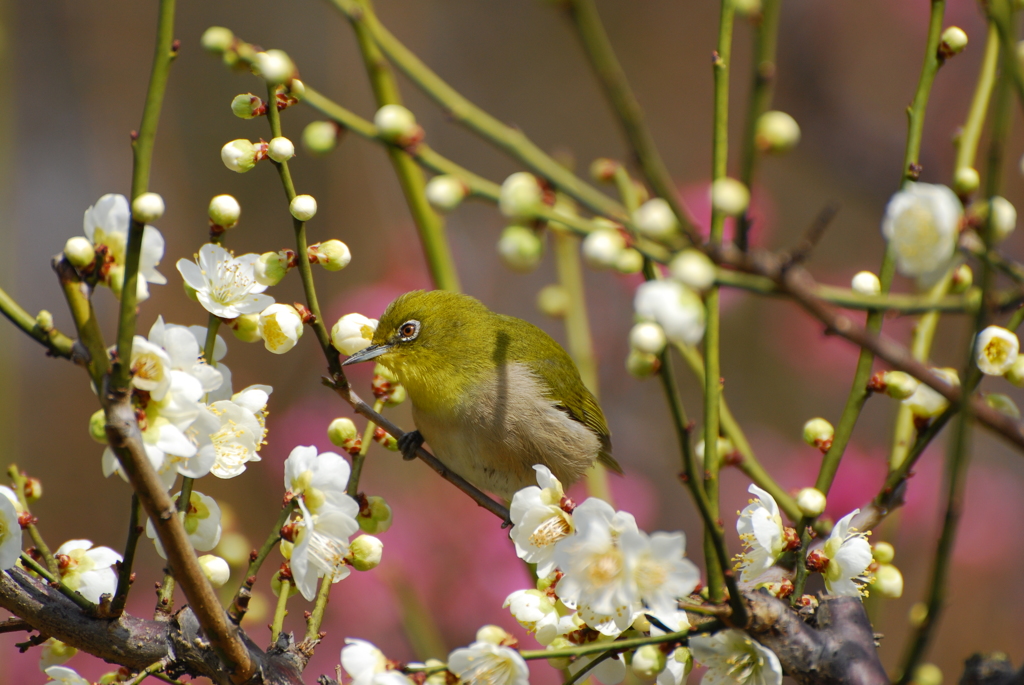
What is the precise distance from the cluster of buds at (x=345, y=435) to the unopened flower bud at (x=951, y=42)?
1.50m

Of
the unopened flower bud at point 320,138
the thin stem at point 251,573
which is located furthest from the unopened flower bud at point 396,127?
the thin stem at point 251,573

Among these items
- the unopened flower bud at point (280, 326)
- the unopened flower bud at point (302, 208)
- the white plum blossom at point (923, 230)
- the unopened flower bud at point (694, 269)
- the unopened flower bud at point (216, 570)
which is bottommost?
the unopened flower bud at point (216, 570)

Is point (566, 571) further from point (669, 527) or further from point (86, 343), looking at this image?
point (669, 527)

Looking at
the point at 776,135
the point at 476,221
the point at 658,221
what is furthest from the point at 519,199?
the point at 476,221

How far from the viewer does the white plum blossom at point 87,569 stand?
1.71m

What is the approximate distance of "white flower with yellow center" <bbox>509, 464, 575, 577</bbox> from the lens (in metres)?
1.56

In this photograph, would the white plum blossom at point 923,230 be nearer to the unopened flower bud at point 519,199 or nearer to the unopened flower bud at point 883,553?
the unopened flower bud at point 519,199

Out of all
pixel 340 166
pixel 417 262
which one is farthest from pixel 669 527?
pixel 340 166

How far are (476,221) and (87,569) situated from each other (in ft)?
18.7

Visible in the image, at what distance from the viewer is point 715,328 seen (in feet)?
4.71

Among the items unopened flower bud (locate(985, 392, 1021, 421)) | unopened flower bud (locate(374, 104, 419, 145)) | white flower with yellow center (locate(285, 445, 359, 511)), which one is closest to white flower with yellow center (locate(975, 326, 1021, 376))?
unopened flower bud (locate(985, 392, 1021, 421))

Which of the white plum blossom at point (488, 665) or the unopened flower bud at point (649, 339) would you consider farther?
the white plum blossom at point (488, 665)

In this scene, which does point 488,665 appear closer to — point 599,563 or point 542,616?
point 542,616

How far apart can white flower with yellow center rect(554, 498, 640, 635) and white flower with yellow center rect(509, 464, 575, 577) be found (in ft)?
0.48
